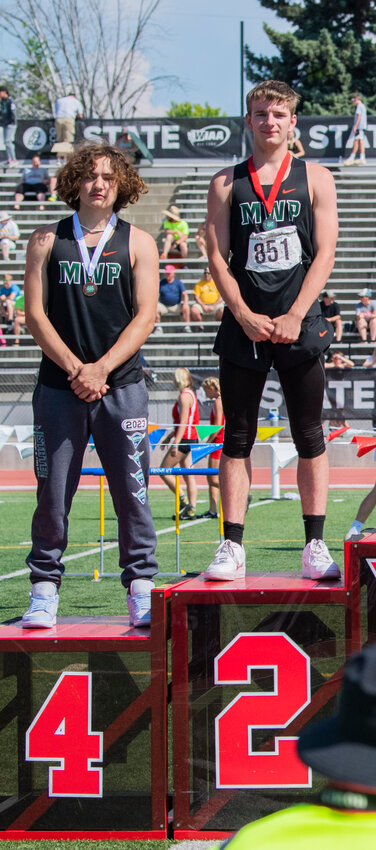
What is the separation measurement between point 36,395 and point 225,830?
168 centimetres

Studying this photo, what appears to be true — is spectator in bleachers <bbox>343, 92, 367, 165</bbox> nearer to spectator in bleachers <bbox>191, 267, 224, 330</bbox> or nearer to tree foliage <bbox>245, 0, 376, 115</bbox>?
spectator in bleachers <bbox>191, 267, 224, 330</bbox>

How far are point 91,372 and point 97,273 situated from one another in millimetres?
391

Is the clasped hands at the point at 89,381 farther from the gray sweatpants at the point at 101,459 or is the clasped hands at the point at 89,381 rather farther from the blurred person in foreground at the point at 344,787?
the blurred person in foreground at the point at 344,787

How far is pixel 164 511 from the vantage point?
14.2 m

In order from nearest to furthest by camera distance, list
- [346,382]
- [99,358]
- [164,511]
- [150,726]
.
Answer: [150,726], [99,358], [164,511], [346,382]

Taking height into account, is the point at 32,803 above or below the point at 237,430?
below

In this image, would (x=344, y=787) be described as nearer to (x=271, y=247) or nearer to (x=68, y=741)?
(x=68, y=741)

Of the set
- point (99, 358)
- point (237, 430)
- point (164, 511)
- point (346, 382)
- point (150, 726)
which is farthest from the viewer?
point (346, 382)

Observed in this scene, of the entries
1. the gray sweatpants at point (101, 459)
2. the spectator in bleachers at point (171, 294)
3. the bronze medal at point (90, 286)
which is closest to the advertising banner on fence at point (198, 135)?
the spectator in bleachers at point (171, 294)

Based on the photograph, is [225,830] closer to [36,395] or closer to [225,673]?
[225,673]

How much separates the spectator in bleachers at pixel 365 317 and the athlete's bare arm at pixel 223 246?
695 inches

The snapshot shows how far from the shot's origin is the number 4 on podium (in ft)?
11.8

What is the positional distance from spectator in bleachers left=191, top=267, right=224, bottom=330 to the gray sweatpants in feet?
62.5

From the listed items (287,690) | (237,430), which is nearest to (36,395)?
(237,430)
